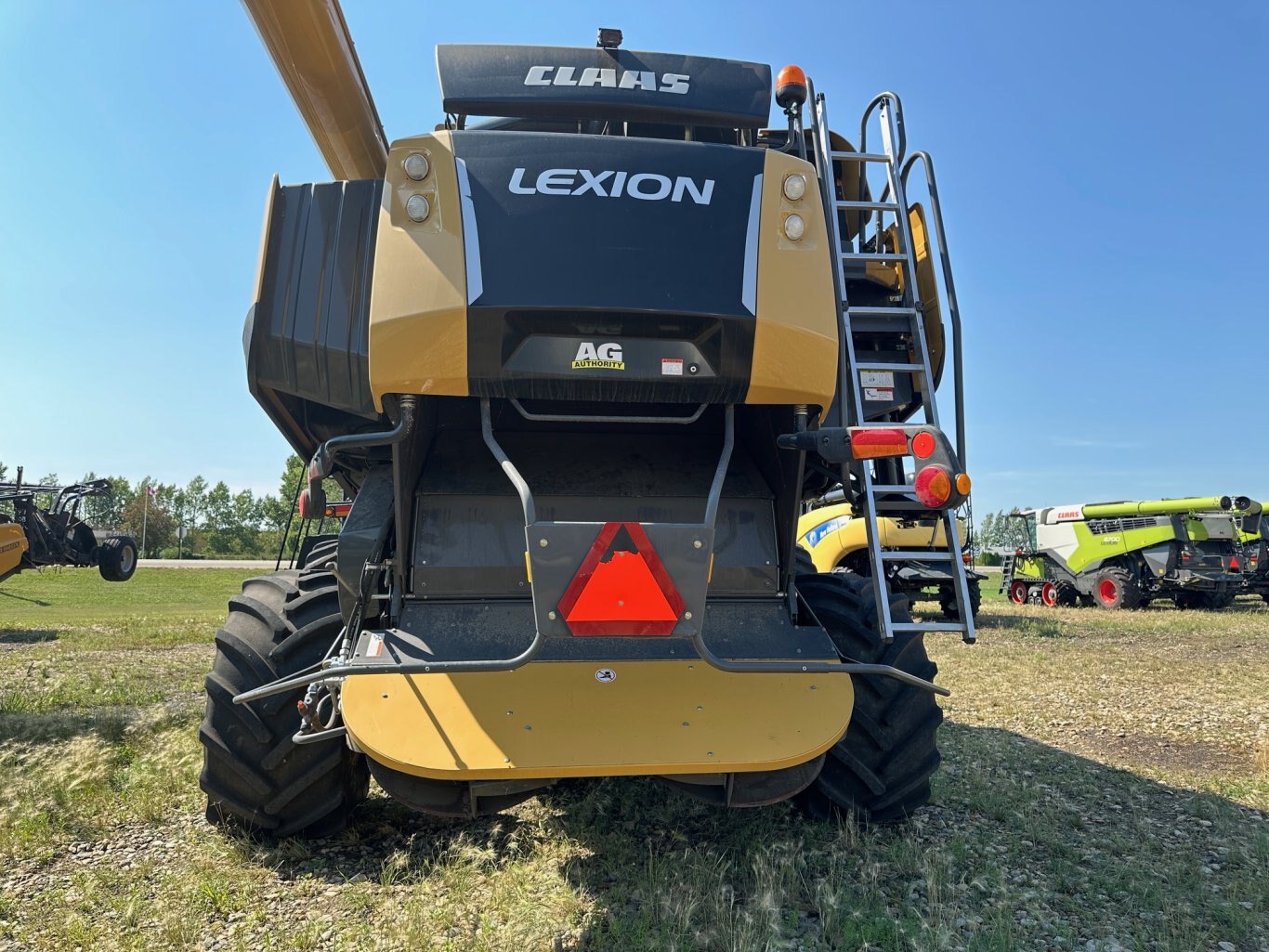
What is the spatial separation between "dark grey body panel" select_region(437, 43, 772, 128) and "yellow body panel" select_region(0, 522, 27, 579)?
43.9 feet

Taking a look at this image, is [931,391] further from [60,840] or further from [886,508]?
Result: [60,840]

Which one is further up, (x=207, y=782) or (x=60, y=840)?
(x=207, y=782)

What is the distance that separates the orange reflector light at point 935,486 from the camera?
2.53 metres

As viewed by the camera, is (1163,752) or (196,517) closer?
(1163,752)

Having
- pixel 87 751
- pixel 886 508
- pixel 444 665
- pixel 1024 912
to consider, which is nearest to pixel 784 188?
pixel 886 508

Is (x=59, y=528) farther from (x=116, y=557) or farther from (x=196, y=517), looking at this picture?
(x=196, y=517)

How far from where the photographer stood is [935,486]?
8.38 ft

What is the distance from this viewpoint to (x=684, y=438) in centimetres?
362

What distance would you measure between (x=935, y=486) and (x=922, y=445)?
0.15 m

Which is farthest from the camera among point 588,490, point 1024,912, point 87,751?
point 87,751

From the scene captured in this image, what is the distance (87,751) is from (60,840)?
1.12 m

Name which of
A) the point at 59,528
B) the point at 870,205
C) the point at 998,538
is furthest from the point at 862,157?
the point at 998,538

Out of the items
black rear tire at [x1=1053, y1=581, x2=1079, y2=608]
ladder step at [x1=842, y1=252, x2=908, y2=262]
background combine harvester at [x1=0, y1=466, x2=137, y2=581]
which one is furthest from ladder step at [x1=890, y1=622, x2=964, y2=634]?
black rear tire at [x1=1053, y1=581, x2=1079, y2=608]

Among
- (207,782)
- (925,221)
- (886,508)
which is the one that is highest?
(925,221)
